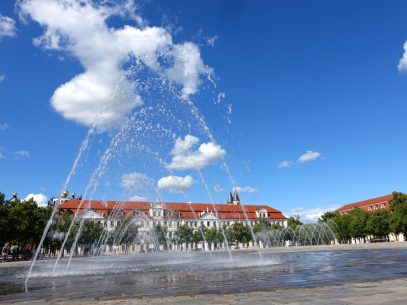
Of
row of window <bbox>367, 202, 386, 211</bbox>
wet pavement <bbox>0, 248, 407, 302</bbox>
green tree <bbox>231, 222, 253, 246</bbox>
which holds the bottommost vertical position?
wet pavement <bbox>0, 248, 407, 302</bbox>

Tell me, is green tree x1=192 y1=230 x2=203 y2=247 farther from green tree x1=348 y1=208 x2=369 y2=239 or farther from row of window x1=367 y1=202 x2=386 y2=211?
row of window x1=367 y1=202 x2=386 y2=211

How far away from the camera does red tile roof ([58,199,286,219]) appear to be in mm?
124812

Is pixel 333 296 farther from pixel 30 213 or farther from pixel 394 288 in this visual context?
pixel 30 213

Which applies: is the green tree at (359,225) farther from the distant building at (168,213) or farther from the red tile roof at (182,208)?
the red tile roof at (182,208)

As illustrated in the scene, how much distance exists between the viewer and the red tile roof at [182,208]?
124812 millimetres

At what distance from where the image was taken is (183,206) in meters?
157

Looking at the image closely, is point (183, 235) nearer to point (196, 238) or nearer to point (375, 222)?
point (196, 238)

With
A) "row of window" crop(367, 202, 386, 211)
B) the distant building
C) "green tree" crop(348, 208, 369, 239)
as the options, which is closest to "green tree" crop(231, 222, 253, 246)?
the distant building

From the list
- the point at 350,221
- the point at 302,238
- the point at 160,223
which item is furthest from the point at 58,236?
the point at 350,221

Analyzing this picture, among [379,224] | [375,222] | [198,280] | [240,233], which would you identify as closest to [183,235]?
[240,233]

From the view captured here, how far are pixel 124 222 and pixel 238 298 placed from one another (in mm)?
101434

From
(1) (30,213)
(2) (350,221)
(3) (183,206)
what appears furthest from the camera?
(3) (183,206)

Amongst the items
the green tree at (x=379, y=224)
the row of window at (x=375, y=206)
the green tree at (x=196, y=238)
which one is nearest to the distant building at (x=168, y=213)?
the green tree at (x=196, y=238)

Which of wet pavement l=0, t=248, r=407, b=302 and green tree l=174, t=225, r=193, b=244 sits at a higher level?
green tree l=174, t=225, r=193, b=244
